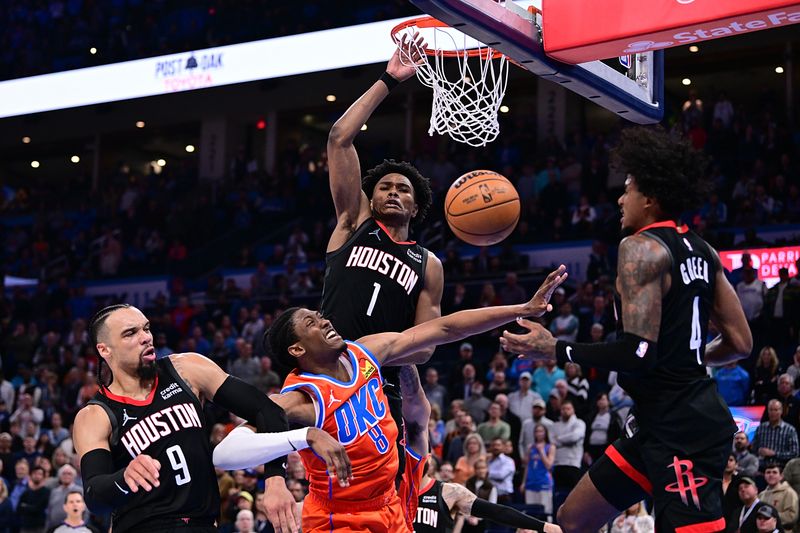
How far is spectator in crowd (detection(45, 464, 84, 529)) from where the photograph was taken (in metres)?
12.7

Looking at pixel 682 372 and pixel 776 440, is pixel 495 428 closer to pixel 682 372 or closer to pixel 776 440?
pixel 776 440

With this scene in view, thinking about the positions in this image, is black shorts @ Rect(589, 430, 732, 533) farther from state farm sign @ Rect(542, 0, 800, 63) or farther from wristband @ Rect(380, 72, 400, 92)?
wristband @ Rect(380, 72, 400, 92)

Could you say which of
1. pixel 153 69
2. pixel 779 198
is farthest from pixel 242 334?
pixel 779 198

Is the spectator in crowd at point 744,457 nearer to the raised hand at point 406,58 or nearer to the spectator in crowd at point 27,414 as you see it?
the raised hand at point 406,58

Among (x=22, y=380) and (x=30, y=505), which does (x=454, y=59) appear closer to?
(x=30, y=505)

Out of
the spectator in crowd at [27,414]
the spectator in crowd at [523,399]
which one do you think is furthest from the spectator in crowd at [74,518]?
the spectator in crowd at [523,399]

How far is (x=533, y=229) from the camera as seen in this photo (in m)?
17.2

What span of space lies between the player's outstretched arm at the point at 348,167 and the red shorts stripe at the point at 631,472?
77.3 inches

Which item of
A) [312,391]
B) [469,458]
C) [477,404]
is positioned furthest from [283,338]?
[477,404]

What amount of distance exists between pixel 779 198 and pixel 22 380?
12.4 m

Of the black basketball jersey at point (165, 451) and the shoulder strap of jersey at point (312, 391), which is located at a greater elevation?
the shoulder strap of jersey at point (312, 391)

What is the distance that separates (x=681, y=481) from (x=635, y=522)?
577 centimetres

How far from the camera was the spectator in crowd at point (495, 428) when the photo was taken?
12391 mm

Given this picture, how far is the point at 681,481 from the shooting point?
15.1 ft
